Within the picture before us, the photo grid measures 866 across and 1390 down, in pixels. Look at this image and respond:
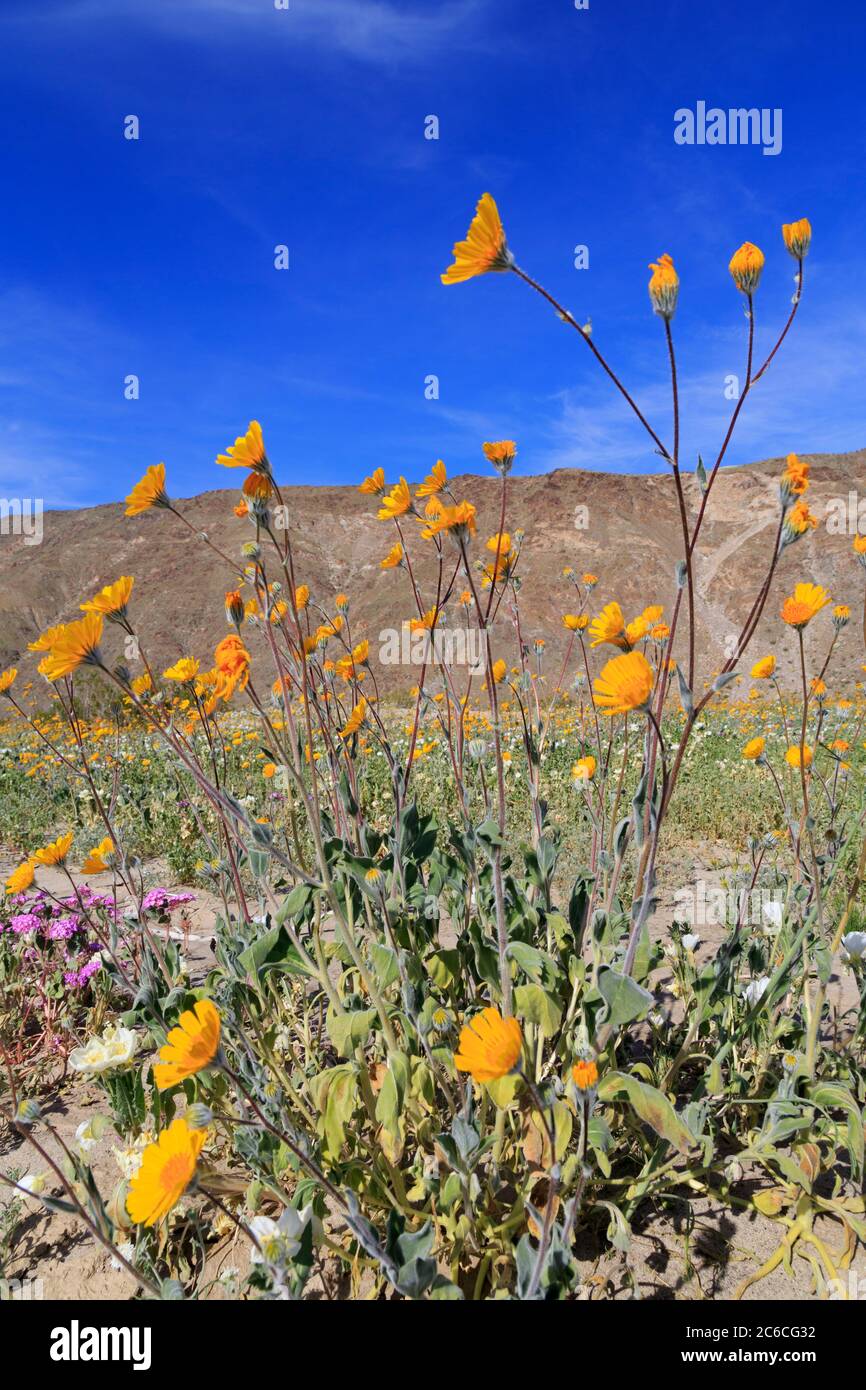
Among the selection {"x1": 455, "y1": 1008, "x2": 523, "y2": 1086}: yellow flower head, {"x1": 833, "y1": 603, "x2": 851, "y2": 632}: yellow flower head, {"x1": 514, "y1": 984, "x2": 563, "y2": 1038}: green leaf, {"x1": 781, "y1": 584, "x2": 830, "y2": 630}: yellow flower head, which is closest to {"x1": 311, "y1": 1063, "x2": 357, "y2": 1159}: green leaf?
{"x1": 514, "y1": 984, "x2": 563, "y2": 1038}: green leaf

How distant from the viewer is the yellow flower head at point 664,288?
1178 mm

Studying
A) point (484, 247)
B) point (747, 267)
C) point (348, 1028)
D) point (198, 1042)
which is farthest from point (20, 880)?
point (747, 267)

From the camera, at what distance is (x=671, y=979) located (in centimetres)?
276

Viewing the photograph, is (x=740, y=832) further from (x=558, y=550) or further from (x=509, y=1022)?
(x=558, y=550)

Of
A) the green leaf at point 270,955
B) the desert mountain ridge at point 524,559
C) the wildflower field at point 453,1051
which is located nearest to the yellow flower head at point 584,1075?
the wildflower field at point 453,1051

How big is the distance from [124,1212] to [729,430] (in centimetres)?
205

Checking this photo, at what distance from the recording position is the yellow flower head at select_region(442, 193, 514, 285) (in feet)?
3.86

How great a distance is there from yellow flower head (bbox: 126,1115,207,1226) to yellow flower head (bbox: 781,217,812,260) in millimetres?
1758

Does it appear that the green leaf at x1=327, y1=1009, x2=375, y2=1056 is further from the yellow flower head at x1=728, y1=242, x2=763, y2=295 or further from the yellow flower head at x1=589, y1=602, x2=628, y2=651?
the yellow flower head at x1=728, y1=242, x2=763, y2=295

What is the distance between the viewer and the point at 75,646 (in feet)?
4.97

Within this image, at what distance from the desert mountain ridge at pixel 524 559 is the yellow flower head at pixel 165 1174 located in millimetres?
28885

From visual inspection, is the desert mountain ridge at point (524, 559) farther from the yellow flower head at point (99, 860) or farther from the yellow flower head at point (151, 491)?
the yellow flower head at point (151, 491)

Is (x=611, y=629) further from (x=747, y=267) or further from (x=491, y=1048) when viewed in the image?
(x=491, y=1048)
